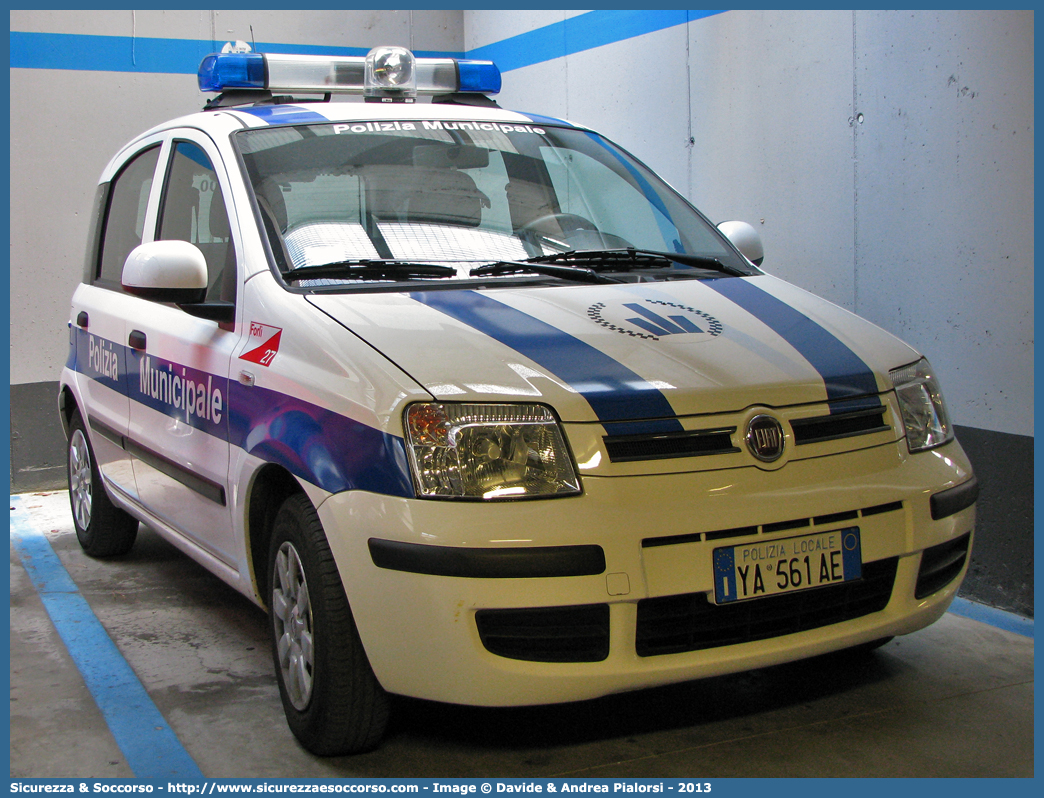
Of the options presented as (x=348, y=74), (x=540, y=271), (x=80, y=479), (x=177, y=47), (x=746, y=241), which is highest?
(x=177, y=47)

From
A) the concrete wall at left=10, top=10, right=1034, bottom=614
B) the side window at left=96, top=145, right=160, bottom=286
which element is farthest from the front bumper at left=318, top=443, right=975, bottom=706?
the side window at left=96, top=145, right=160, bottom=286

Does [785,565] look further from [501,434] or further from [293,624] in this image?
[293,624]

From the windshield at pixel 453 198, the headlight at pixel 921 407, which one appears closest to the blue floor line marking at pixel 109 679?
the windshield at pixel 453 198

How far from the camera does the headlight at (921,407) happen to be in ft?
8.51

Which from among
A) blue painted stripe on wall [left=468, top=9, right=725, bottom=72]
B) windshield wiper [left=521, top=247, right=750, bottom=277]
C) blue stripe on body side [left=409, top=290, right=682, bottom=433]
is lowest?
blue stripe on body side [left=409, top=290, right=682, bottom=433]

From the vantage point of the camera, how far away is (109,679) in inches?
123

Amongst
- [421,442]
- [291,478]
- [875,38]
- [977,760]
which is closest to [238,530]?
[291,478]

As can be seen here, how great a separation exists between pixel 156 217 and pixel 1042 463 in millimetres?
3251

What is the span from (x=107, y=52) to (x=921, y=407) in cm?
637

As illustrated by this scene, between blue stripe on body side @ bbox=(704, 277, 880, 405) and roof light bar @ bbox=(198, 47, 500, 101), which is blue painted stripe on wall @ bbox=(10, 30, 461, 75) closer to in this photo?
roof light bar @ bbox=(198, 47, 500, 101)

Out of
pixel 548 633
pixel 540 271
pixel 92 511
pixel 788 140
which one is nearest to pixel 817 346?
pixel 540 271

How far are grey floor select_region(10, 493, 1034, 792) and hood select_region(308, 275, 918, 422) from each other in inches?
33.1

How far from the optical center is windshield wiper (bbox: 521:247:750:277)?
3.04 meters

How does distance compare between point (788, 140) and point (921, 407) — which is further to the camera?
point (788, 140)
